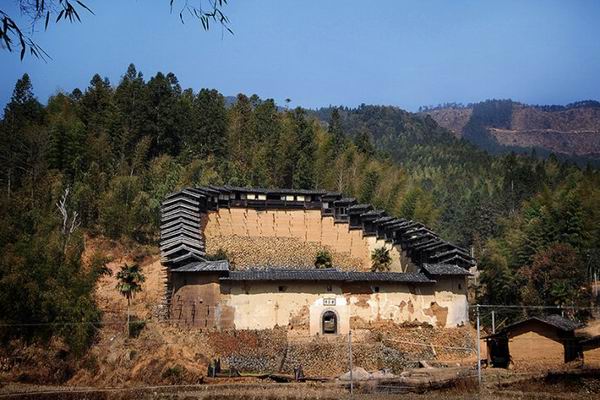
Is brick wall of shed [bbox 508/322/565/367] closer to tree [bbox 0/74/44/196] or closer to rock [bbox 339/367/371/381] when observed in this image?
rock [bbox 339/367/371/381]

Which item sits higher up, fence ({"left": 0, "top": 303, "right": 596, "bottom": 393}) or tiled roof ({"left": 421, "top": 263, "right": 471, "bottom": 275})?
tiled roof ({"left": 421, "top": 263, "right": 471, "bottom": 275})

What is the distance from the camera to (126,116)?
60500 millimetres

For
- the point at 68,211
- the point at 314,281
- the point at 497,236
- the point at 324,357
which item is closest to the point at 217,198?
the point at 68,211

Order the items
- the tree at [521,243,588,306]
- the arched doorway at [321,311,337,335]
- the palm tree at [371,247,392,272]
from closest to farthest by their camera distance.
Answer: the arched doorway at [321,311,337,335] < the tree at [521,243,588,306] < the palm tree at [371,247,392,272]

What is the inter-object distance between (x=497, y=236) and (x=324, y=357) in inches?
1698

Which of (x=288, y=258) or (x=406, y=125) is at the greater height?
(x=406, y=125)

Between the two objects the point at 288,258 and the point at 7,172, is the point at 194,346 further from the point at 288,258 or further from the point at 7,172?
the point at 7,172

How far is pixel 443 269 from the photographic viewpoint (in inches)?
1485

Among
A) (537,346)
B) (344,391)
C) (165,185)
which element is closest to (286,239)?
(165,185)

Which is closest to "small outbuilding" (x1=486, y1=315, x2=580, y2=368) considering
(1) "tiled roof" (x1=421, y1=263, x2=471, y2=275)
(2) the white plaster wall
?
(2) the white plaster wall

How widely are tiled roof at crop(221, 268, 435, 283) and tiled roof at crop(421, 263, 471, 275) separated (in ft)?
1.74

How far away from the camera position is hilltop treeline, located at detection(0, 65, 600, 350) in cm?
3120

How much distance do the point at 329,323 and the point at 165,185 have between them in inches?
939

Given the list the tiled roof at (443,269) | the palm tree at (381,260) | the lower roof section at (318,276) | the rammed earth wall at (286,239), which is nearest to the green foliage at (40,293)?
the lower roof section at (318,276)
